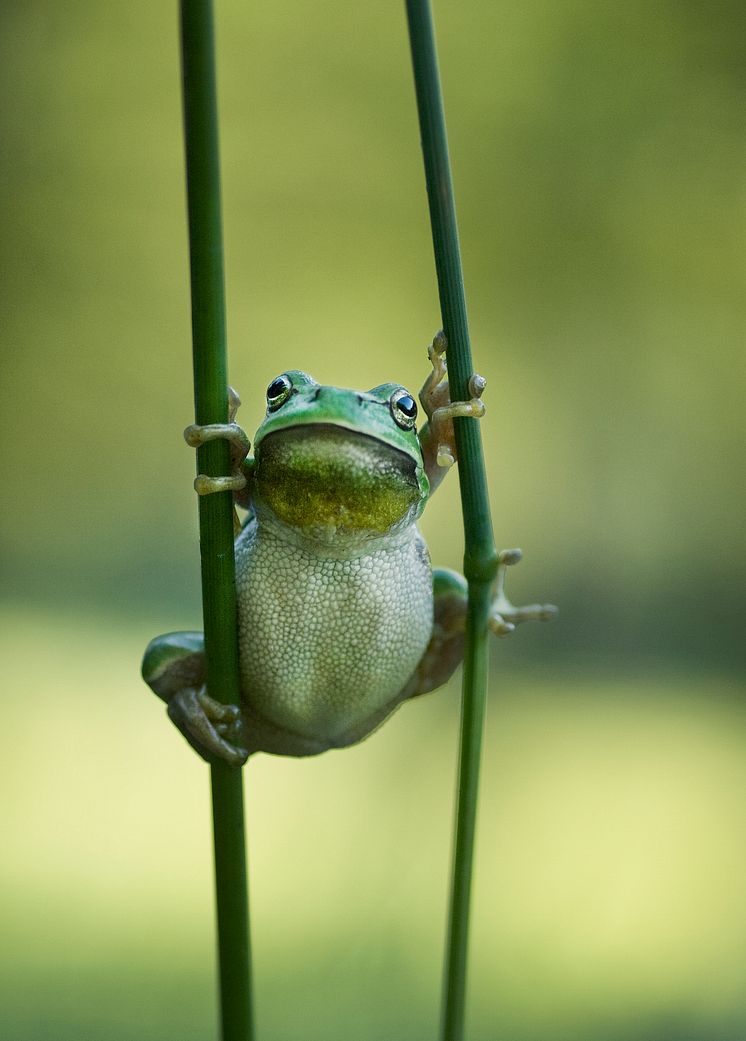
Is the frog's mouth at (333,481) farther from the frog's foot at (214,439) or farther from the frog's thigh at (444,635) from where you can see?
the frog's thigh at (444,635)

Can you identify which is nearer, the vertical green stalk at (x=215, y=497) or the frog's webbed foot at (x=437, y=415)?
the vertical green stalk at (x=215, y=497)

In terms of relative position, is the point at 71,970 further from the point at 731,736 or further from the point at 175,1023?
the point at 731,736

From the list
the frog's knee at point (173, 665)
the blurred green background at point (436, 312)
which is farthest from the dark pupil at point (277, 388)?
the blurred green background at point (436, 312)

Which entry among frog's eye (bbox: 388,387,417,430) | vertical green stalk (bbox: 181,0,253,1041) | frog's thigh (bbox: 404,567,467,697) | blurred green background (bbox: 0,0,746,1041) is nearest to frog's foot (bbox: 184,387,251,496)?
vertical green stalk (bbox: 181,0,253,1041)

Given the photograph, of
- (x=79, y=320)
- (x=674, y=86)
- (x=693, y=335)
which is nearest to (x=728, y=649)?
(x=693, y=335)

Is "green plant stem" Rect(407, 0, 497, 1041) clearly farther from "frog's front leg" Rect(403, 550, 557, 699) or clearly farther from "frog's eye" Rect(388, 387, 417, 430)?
"frog's front leg" Rect(403, 550, 557, 699)

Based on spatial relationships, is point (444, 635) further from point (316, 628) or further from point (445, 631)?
point (316, 628)

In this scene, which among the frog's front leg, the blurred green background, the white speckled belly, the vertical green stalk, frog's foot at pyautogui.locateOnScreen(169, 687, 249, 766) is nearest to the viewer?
the vertical green stalk

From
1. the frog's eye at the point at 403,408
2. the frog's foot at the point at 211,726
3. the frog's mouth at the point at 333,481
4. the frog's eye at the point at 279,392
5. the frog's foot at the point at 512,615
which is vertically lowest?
the frog's foot at the point at 211,726
